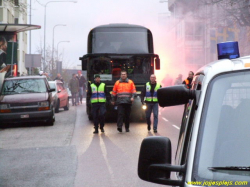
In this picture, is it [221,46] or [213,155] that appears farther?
[221,46]

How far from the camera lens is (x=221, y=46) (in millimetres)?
3465

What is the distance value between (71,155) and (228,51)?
28.5 ft

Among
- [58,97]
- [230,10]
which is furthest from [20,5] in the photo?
[230,10]

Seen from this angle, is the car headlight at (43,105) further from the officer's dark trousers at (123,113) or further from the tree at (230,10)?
the tree at (230,10)

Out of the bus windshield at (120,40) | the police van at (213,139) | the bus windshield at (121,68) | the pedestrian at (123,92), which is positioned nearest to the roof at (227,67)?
the police van at (213,139)

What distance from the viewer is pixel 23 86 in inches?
766

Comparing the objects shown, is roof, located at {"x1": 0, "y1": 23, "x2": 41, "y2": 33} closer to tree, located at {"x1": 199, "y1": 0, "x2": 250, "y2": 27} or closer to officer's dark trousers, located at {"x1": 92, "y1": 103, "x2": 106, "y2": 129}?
officer's dark trousers, located at {"x1": 92, "y1": 103, "x2": 106, "y2": 129}

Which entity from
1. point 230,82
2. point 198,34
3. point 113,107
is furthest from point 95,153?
point 198,34

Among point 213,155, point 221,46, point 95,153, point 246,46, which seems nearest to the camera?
point 213,155

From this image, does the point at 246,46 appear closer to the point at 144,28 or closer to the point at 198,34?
the point at 198,34

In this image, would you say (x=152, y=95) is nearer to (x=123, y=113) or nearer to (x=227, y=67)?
(x=123, y=113)

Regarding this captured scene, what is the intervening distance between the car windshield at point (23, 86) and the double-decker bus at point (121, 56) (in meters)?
1.77

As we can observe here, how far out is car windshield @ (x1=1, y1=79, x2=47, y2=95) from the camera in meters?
19.3

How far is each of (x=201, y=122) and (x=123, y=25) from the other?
17.9 meters
